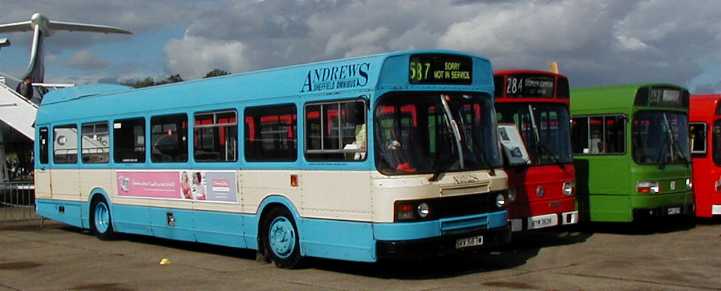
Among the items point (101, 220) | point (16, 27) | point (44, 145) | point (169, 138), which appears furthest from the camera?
point (16, 27)

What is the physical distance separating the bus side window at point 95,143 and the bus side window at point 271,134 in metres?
5.17

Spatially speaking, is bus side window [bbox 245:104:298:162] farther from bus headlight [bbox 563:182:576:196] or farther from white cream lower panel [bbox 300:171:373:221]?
bus headlight [bbox 563:182:576:196]

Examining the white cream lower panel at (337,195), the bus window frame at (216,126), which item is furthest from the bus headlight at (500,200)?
the bus window frame at (216,126)

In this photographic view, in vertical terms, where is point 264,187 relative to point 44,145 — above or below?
below

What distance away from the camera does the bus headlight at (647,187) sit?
1451cm

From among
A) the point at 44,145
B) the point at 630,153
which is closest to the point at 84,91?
the point at 44,145

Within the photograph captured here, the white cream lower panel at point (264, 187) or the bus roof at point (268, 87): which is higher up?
the bus roof at point (268, 87)

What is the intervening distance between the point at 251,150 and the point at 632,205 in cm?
662

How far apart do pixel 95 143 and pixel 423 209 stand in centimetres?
903

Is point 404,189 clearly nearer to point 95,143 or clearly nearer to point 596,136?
point 596,136

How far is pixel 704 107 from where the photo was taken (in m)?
16.6

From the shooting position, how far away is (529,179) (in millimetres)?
13234

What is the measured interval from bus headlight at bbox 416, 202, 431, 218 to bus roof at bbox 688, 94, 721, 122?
8.75 meters

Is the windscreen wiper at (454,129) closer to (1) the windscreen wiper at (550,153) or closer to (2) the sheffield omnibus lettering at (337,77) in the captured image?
(2) the sheffield omnibus lettering at (337,77)
